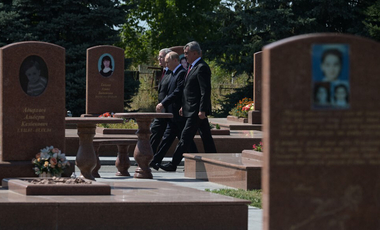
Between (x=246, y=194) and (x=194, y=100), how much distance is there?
2.80m

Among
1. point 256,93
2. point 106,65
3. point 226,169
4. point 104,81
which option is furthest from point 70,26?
point 226,169

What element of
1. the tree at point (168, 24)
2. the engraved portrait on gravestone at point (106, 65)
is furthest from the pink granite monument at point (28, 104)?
the tree at point (168, 24)

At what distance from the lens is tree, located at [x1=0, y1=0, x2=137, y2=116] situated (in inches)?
1095

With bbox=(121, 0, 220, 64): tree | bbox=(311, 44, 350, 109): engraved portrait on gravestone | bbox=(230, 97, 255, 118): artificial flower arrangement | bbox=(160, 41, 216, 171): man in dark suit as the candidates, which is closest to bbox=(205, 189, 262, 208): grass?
bbox=(160, 41, 216, 171): man in dark suit

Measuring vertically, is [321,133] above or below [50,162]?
above

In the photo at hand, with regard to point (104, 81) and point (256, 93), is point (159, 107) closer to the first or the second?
point (104, 81)

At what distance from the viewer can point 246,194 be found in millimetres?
10016

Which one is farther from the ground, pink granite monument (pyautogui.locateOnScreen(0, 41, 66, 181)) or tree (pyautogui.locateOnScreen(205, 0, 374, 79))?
tree (pyautogui.locateOnScreen(205, 0, 374, 79))

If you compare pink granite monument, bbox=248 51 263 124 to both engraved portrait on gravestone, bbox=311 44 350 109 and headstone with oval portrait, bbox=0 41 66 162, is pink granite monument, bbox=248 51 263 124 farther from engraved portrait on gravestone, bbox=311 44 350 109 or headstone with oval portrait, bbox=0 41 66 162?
engraved portrait on gravestone, bbox=311 44 350 109

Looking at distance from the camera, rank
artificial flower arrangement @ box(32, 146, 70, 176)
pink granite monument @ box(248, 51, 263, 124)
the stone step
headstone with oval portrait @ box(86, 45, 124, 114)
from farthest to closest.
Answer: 1. pink granite monument @ box(248, 51, 263, 124)
2. headstone with oval portrait @ box(86, 45, 124, 114)
3. the stone step
4. artificial flower arrangement @ box(32, 146, 70, 176)

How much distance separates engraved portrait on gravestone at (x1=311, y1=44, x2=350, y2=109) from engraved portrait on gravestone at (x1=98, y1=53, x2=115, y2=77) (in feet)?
52.9

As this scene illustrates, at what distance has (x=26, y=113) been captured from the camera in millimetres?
9508

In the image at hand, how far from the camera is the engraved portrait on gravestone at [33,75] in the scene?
9516 mm

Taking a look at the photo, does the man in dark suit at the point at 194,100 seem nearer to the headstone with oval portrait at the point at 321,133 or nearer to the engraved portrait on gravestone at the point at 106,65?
the headstone with oval portrait at the point at 321,133
